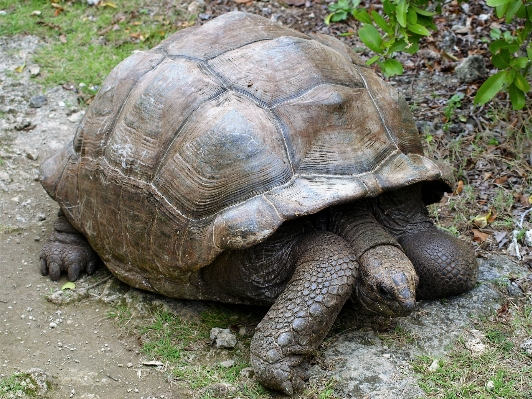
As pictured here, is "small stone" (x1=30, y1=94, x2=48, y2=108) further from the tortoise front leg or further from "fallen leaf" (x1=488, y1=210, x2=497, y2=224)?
"fallen leaf" (x1=488, y1=210, x2=497, y2=224)

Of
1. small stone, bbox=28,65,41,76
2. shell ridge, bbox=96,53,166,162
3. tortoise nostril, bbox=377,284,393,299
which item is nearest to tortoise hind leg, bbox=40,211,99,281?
shell ridge, bbox=96,53,166,162

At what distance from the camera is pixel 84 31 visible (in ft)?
25.5

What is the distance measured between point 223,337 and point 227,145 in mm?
1112

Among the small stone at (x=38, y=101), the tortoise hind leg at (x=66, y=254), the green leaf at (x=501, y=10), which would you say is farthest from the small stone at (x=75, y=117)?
the green leaf at (x=501, y=10)

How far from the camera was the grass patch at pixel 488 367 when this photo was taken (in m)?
3.62

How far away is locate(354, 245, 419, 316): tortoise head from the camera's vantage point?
3600 mm

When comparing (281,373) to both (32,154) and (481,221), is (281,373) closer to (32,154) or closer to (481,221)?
(481,221)

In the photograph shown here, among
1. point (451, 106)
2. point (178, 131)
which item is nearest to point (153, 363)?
point (178, 131)

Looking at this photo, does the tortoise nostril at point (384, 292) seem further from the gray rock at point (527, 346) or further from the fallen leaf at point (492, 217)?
the fallen leaf at point (492, 217)

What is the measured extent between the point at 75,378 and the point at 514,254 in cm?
285

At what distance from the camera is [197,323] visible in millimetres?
4297

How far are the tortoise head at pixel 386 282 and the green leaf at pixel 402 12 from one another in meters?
1.52

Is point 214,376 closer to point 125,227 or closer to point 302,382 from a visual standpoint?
point 302,382

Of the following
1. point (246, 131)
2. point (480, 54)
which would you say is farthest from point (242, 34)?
point (480, 54)
